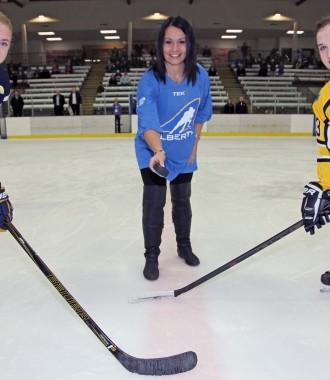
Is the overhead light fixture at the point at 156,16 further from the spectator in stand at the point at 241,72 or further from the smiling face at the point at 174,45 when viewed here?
the smiling face at the point at 174,45

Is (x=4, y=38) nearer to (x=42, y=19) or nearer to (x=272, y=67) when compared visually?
(x=272, y=67)

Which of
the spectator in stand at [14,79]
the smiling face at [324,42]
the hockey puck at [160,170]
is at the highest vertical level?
the spectator in stand at [14,79]

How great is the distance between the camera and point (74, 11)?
55.3 ft

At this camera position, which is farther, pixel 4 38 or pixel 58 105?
pixel 58 105

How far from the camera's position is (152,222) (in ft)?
7.22

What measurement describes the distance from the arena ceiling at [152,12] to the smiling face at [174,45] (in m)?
15.5

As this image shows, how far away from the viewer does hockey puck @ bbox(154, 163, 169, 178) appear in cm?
165

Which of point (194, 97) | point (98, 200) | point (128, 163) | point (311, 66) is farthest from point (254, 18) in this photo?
point (194, 97)

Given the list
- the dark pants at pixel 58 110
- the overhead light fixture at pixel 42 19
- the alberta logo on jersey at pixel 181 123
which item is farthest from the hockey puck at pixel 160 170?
the overhead light fixture at pixel 42 19

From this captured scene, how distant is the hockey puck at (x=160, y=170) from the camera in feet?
5.42

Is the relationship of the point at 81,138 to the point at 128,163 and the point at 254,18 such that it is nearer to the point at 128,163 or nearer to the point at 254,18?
the point at 128,163

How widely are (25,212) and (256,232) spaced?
1751mm

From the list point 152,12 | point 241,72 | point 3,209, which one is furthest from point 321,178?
point 152,12

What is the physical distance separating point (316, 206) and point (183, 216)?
0.80 metres
